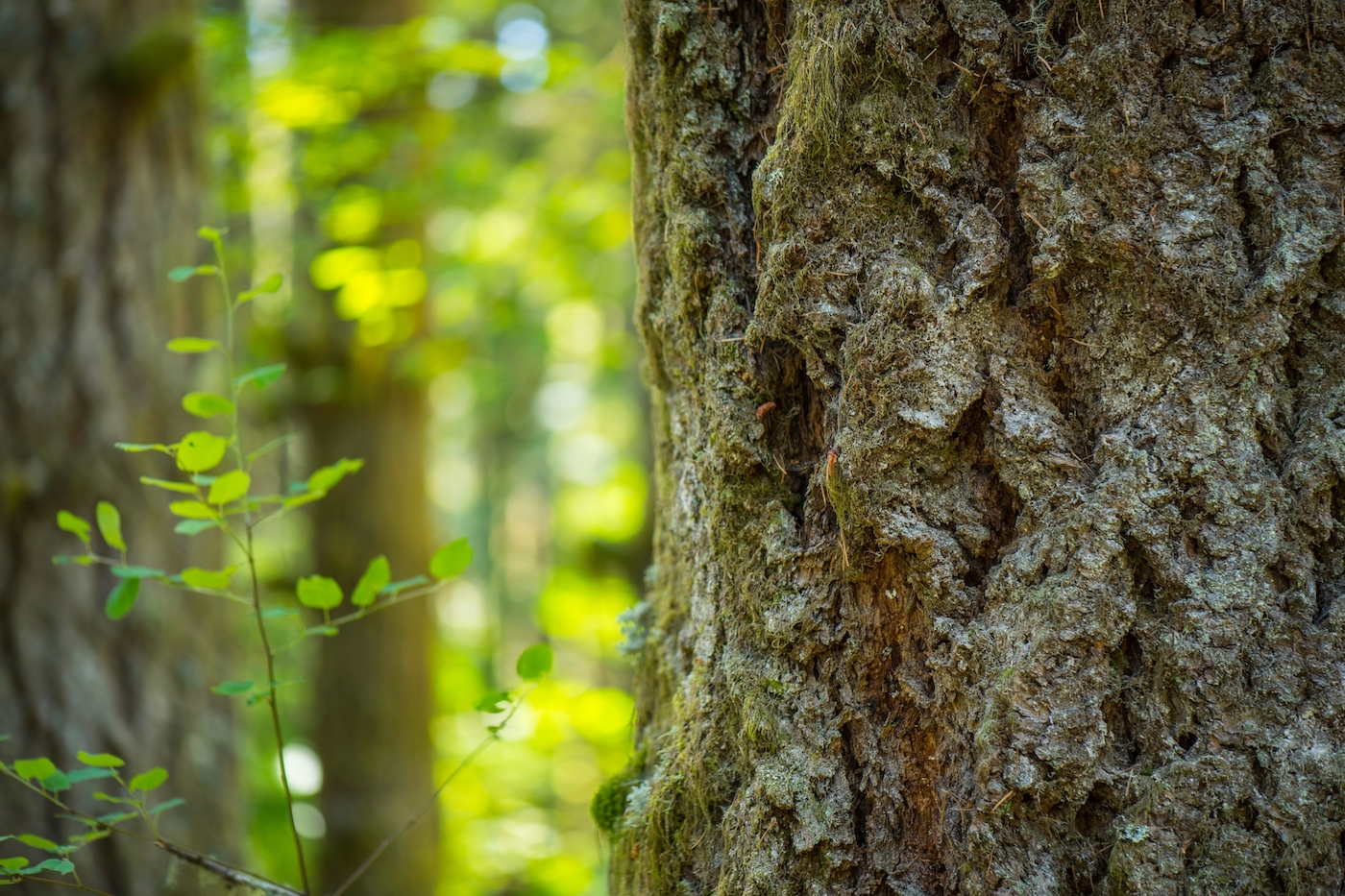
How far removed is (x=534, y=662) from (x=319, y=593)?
0.38 m

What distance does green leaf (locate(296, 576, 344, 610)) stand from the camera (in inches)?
56.5

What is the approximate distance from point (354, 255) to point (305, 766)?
4.11 metres

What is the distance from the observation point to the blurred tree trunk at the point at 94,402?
9.88 feet

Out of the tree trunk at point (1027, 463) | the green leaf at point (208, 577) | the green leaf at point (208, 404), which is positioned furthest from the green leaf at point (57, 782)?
the tree trunk at point (1027, 463)

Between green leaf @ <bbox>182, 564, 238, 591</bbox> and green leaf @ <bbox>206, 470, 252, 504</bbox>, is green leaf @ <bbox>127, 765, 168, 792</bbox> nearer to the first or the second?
green leaf @ <bbox>182, 564, 238, 591</bbox>

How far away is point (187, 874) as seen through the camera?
10.3 feet

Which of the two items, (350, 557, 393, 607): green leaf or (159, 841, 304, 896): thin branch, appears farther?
Result: (350, 557, 393, 607): green leaf

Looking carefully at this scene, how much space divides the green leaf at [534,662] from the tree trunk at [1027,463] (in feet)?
0.99

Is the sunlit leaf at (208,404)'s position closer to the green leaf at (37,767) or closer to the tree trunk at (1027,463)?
the green leaf at (37,767)

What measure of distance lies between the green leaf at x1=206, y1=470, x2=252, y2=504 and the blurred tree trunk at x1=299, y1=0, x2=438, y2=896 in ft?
14.2

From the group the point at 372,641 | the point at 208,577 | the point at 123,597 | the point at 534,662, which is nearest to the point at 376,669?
the point at 372,641

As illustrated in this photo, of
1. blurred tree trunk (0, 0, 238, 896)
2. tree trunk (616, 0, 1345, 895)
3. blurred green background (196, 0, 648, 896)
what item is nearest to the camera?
tree trunk (616, 0, 1345, 895)

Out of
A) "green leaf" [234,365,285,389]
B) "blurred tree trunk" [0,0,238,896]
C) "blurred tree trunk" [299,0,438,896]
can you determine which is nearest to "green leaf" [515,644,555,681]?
"green leaf" [234,365,285,389]

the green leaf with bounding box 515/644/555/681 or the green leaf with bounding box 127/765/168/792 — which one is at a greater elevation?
the green leaf with bounding box 515/644/555/681
